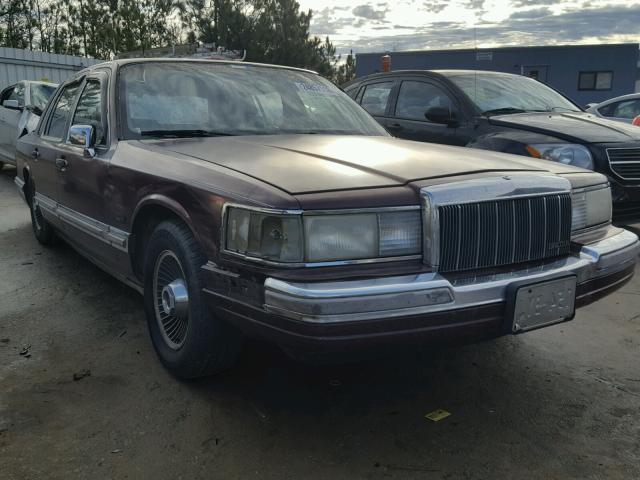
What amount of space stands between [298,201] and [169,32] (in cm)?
2751

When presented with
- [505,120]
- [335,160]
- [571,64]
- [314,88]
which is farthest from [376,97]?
[571,64]

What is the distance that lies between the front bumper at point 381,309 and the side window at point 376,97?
4.63m

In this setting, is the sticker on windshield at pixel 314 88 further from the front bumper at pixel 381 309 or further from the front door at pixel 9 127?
the front door at pixel 9 127

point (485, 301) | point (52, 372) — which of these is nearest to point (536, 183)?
point (485, 301)

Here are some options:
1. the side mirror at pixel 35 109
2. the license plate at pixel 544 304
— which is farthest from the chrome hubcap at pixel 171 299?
the side mirror at pixel 35 109

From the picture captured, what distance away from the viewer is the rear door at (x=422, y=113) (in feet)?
19.6

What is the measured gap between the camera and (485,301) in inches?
91.7

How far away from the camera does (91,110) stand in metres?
4.02

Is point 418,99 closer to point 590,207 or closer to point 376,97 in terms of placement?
point 376,97

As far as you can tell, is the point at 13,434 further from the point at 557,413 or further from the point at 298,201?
the point at 557,413

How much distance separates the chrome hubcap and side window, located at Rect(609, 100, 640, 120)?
9.60 meters

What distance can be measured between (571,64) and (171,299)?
34.3m

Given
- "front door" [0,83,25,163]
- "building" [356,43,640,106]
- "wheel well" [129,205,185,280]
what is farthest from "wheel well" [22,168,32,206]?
"building" [356,43,640,106]

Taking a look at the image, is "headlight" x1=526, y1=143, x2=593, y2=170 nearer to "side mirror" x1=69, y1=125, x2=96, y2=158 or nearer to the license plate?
the license plate
